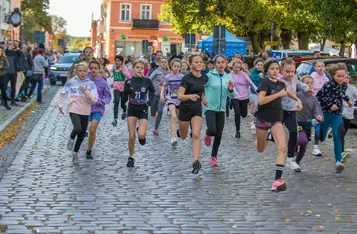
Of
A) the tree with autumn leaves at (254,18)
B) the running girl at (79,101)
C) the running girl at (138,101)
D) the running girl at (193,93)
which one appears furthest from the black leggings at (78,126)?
the tree with autumn leaves at (254,18)

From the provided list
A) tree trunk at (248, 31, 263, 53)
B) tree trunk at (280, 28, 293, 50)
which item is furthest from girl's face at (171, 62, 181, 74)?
tree trunk at (280, 28, 293, 50)

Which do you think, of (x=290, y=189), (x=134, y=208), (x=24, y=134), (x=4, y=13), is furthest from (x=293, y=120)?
(x=4, y=13)

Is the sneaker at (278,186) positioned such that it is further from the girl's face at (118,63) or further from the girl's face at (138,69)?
the girl's face at (118,63)

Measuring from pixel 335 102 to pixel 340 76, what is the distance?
374 millimetres

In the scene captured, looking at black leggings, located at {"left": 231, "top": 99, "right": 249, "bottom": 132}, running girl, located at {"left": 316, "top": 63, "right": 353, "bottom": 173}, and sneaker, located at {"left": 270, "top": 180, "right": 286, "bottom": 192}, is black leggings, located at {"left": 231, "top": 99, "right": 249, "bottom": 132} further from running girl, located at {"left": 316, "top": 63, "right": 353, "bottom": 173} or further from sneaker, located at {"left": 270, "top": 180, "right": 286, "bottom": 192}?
sneaker, located at {"left": 270, "top": 180, "right": 286, "bottom": 192}

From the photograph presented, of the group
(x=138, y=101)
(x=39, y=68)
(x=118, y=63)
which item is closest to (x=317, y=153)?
(x=138, y=101)

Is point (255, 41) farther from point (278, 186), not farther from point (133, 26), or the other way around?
point (278, 186)

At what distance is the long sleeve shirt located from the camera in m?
11.8

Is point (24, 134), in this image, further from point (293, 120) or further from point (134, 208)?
point (134, 208)

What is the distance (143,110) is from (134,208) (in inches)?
155

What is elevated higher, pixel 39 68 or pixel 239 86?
pixel 239 86

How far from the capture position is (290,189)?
9883 mm

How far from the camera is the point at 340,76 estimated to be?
38.5 feet

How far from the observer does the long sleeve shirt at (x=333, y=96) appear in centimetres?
1175
